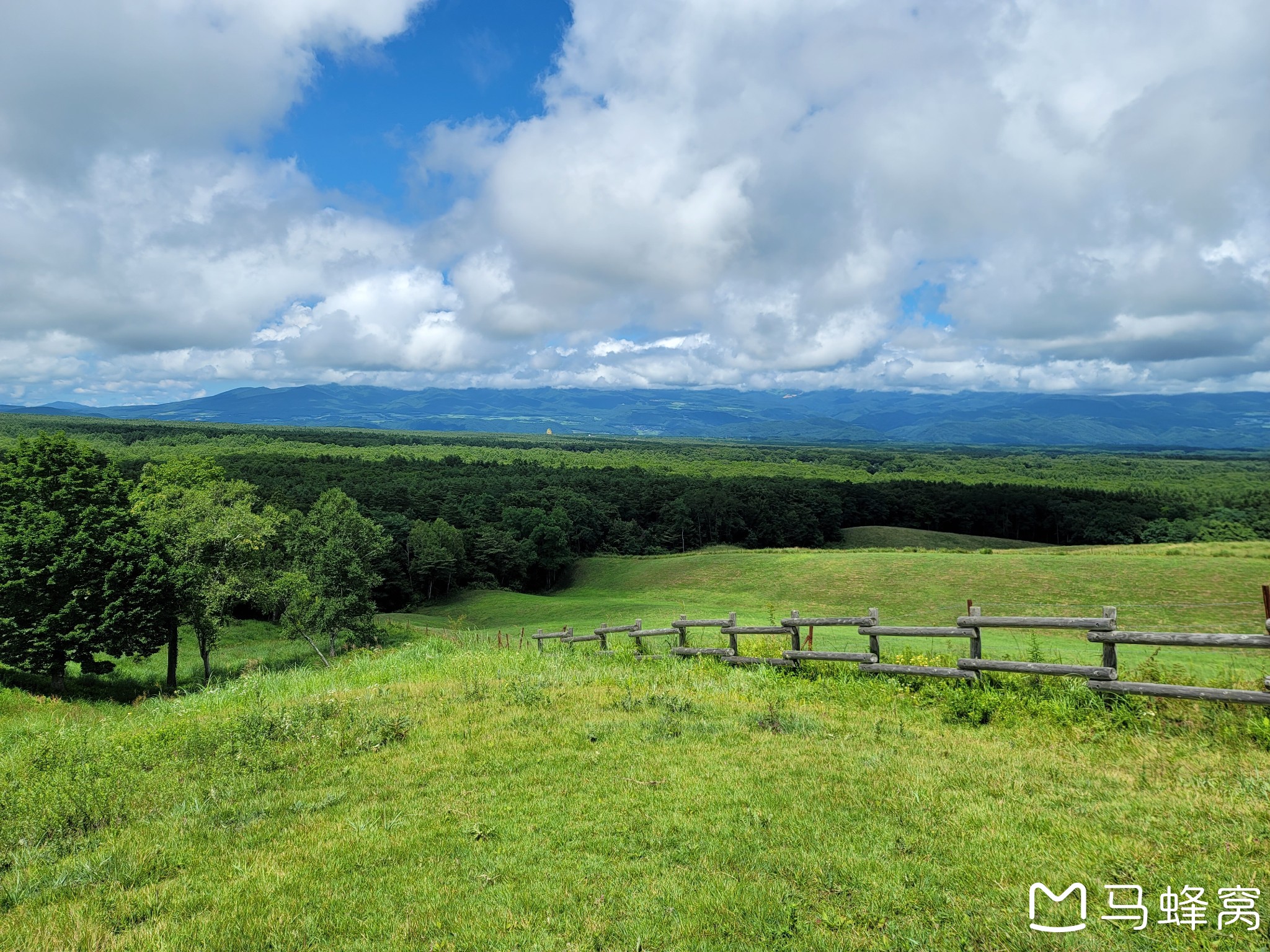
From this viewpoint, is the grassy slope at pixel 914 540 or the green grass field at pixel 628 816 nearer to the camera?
the green grass field at pixel 628 816

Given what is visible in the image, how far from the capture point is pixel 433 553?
66.3 meters

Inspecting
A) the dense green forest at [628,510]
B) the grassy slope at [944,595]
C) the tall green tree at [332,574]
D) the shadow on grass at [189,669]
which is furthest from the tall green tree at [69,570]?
the dense green forest at [628,510]

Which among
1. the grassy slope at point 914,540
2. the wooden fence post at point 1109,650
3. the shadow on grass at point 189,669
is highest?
the wooden fence post at point 1109,650

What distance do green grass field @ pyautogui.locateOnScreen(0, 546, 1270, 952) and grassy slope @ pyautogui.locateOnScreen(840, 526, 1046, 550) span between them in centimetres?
7401

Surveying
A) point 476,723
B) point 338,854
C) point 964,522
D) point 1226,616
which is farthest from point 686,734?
point 964,522

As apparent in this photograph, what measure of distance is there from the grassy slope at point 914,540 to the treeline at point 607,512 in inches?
187

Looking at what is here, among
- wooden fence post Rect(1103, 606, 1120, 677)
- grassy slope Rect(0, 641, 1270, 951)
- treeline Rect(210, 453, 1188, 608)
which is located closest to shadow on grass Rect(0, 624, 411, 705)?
grassy slope Rect(0, 641, 1270, 951)

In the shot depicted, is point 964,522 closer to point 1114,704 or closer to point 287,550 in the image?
point 287,550

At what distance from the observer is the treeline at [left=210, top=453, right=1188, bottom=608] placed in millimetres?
73000

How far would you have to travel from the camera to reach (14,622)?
78.4 feet

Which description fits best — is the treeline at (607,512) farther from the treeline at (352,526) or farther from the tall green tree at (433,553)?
the treeline at (352,526)

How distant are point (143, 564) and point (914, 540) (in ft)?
278

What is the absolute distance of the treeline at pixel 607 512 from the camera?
240ft

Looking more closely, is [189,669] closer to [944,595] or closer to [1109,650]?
[1109,650]
